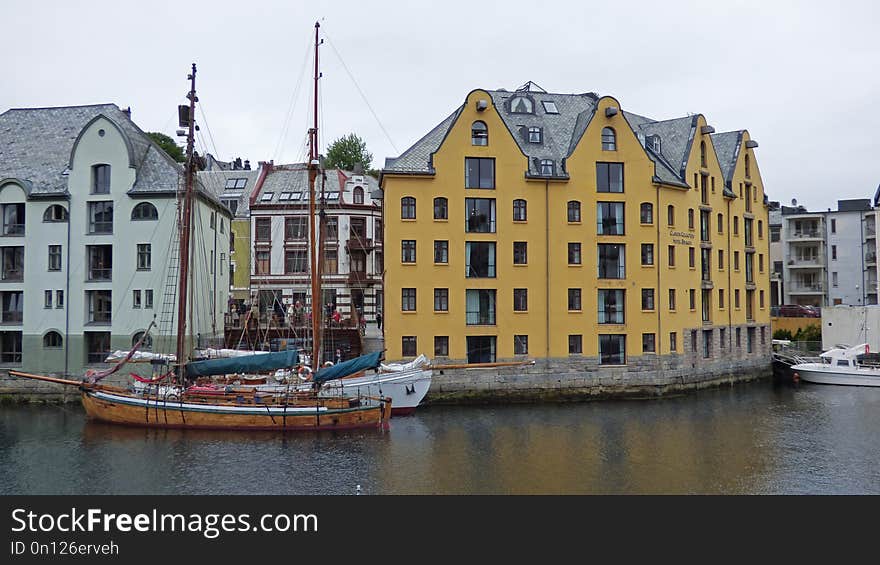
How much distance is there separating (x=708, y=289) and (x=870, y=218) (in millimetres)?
44285

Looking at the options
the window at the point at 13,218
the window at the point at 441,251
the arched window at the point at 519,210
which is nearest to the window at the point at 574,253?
the arched window at the point at 519,210

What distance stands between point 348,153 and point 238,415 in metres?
58.6

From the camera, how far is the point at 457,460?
30891 millimetres

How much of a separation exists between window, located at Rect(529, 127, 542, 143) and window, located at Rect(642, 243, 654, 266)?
1093cm

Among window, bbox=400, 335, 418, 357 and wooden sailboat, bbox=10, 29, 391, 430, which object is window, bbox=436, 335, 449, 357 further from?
wooden sailboat, bbox=10, 29, 391, 430

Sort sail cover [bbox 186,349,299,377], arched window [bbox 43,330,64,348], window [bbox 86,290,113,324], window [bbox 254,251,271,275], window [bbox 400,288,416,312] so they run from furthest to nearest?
window [bbox 254,251,271,275]
window [bbox 86,290,113,324]
arched window [bbox 43,330,64,348]
window [bbox 400,288,416,312]
sail cover [bbox 186,349,299,377]

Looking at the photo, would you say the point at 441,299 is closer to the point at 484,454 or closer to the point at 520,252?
the point at 520,252

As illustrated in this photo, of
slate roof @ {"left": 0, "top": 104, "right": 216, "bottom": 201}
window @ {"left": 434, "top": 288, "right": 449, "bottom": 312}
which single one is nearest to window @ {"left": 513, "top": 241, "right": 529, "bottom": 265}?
window @ {"left": 434, "top": 288, "right": 449, "bottom": 312}

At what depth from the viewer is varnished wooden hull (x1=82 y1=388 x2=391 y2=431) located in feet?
124

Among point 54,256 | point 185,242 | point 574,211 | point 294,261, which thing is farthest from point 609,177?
point 54,256

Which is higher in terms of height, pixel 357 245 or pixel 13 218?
pixel 13 218

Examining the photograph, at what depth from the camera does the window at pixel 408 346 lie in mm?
47031

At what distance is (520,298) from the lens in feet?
160

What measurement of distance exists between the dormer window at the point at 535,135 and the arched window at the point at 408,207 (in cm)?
1091
